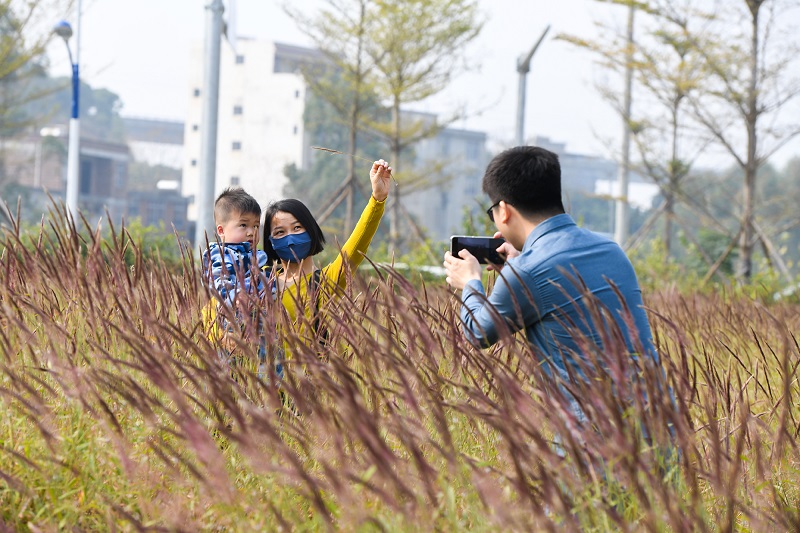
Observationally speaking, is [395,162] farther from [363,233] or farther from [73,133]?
[363,233]

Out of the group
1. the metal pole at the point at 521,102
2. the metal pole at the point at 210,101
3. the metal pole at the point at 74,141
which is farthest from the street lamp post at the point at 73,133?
the metal pole at the point at 521,102

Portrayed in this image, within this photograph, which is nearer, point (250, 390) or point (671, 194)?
point (250, 390)

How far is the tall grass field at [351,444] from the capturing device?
5.59 ft

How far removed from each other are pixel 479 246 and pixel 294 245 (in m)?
0.87

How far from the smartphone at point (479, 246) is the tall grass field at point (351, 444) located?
0.61ft

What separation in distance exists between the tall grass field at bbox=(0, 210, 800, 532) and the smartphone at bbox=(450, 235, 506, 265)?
19cm

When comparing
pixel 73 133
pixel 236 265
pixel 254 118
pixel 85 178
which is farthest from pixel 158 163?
pixel 236 265

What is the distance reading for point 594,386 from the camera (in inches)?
72.7

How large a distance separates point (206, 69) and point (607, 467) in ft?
32.1

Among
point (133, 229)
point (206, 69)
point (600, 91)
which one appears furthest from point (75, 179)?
point (600, 91)

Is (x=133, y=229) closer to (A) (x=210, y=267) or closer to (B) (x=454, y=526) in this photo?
(A) (x=210, y=267)

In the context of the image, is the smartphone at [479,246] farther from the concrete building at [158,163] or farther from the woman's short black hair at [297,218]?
the concrete building at [158,163]

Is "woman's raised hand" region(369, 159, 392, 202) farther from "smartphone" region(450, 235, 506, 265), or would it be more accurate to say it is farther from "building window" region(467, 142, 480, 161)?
"building window" region(467, 142, 480, 161)

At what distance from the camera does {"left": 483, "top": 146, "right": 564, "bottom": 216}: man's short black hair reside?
2719 mm
